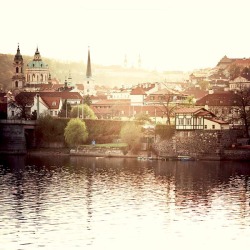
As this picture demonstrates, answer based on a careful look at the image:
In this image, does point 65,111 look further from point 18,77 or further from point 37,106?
point 18,77

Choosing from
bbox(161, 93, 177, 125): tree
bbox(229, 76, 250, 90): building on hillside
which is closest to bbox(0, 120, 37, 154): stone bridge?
bbox(161, 93, 177, 125): tree

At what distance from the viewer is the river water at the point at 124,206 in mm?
41438

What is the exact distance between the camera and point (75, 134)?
94.4 meters

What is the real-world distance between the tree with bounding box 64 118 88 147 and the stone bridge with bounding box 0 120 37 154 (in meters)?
4.48

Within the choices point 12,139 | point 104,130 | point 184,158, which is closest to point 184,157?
point 184,158

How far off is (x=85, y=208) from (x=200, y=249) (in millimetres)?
12098

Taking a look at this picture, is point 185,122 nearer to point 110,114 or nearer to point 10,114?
point 10,114

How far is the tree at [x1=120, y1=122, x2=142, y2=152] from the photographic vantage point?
8894 cm

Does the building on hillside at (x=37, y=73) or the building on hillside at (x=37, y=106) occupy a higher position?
the building on hillside at (x=37, y=73)

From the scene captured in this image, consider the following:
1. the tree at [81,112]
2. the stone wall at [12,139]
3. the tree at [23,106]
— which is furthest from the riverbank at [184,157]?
the tree at [23,106]

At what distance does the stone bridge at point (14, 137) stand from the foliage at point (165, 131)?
14.4 meters

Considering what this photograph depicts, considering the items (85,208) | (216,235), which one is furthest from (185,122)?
(216,235)

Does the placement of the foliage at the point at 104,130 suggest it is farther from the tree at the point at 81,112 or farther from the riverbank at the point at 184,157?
the tree at the point at 81,112

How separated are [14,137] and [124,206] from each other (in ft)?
151
